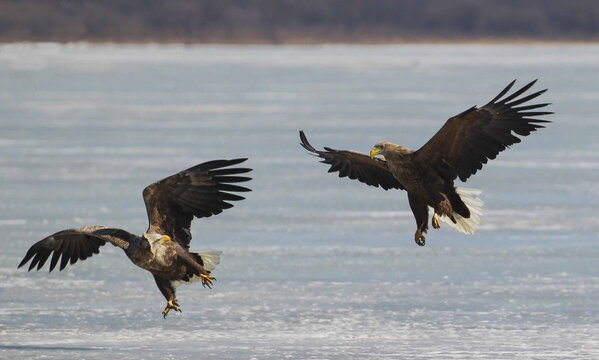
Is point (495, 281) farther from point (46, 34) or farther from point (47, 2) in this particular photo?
point (47, 2)

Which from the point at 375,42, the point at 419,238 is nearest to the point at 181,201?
the point at 419,238

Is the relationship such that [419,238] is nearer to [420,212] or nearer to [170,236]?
[420,212]

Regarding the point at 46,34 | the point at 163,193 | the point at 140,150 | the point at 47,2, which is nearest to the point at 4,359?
the point at 163,193

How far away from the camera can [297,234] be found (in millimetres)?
9195

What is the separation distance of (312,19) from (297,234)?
6154cm

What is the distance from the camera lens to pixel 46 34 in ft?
195

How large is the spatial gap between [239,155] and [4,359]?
25.0ft

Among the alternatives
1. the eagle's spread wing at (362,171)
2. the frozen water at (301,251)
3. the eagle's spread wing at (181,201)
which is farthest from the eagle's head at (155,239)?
the eagle's spread wing at (362,171)

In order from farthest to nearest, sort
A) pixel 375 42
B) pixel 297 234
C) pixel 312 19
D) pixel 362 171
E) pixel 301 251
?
pixel 312 19, pixel 375 42, pixel 297 234, pixel 301 251, pixel 362 171

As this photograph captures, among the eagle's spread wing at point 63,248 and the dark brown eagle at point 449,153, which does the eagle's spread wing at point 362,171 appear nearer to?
the dark brown eagle at point 449,153

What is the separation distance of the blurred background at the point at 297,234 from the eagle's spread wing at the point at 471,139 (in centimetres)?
74

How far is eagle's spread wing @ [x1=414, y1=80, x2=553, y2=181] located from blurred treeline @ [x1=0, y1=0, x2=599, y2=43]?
5554cm

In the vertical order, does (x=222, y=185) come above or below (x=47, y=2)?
below

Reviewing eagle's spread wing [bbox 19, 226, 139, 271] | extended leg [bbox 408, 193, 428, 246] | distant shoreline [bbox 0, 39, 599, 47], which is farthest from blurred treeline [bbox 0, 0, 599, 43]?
eagle's spread wing [bbox 19, 226, 139, 271]
